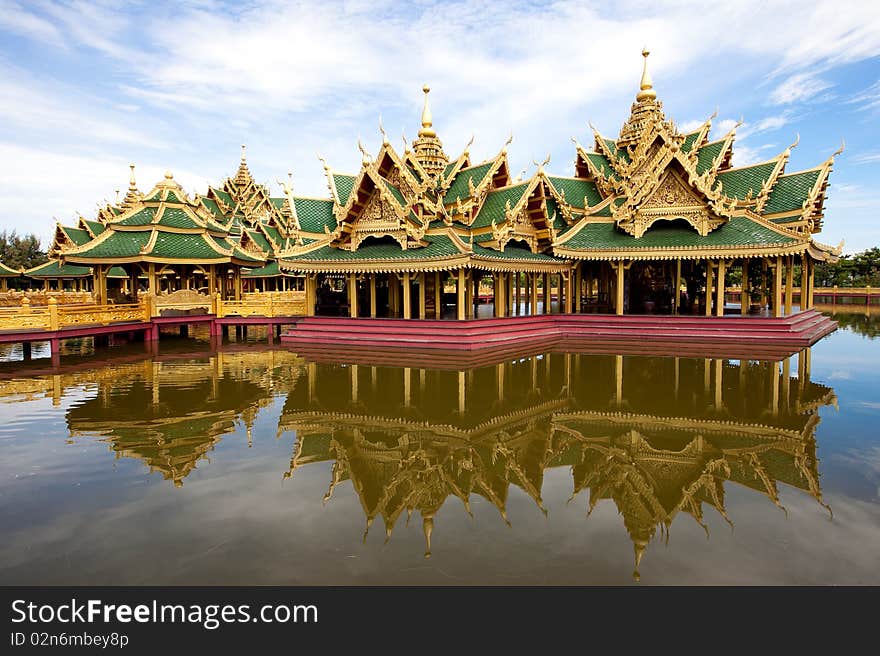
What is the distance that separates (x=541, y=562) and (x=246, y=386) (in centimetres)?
767

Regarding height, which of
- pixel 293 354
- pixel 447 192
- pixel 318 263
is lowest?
pixel 293 354

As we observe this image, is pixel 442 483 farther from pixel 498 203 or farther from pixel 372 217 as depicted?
pixel 498 203

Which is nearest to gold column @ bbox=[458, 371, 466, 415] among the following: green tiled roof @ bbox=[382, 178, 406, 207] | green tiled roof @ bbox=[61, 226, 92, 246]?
green tiled roof @ bbox=[382, 178, 406, 207]

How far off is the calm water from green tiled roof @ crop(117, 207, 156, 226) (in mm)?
12604

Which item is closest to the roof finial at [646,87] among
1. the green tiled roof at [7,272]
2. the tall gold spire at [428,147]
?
the tall gold spire at [428,147]

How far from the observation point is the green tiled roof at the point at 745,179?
20734mm

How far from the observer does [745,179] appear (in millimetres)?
21359

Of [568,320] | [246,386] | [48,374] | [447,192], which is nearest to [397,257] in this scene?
[447,192]

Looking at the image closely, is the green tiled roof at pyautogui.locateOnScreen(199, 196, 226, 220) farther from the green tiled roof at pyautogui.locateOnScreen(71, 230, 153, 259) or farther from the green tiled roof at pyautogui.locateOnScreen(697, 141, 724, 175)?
the green tiled roof at pyautogui.locateOnScreen(697, 141, 724, 175)

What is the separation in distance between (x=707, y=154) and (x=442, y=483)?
76.6ft

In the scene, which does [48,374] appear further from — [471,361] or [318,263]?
[471,361]

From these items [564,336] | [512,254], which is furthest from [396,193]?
[564,336]

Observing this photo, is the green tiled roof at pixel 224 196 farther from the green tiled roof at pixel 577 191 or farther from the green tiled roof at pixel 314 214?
the green tiled roof at pixel 577 191
